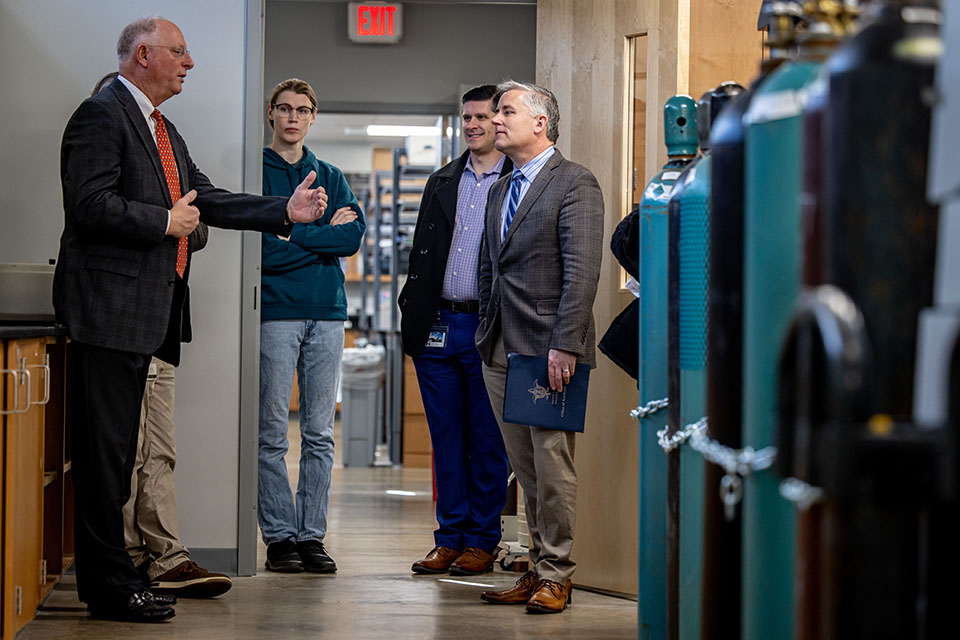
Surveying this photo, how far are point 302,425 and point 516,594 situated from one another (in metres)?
1.15

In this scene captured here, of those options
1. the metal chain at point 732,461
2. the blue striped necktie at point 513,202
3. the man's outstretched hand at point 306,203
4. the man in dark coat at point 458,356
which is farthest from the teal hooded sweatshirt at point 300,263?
the metal chain at point 732,461

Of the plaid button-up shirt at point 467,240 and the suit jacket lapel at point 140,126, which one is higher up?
the suit jacket lapel at point 140,126

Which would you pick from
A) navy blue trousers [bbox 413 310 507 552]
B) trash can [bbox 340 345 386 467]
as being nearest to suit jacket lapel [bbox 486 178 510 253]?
navy blue trousers [bbox 413 310 507 552]

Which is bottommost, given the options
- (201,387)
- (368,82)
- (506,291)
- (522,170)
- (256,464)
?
(256,464)

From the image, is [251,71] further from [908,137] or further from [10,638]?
[908,137]

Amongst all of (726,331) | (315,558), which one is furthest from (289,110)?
(726,331)

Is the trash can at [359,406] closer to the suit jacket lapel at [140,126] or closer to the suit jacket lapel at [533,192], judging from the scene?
the suit jacket lapel at [533,192]

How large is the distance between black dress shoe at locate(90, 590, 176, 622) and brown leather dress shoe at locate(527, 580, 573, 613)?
3.27 feet

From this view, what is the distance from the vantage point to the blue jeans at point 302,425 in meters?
3.97

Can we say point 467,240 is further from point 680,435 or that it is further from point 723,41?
point 680,435

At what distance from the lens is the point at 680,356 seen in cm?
203

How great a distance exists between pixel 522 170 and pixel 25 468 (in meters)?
1.63

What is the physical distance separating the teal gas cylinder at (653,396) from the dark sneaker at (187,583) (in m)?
1.51

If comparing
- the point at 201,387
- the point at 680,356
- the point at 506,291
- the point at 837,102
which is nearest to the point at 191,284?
the point at 201,387
